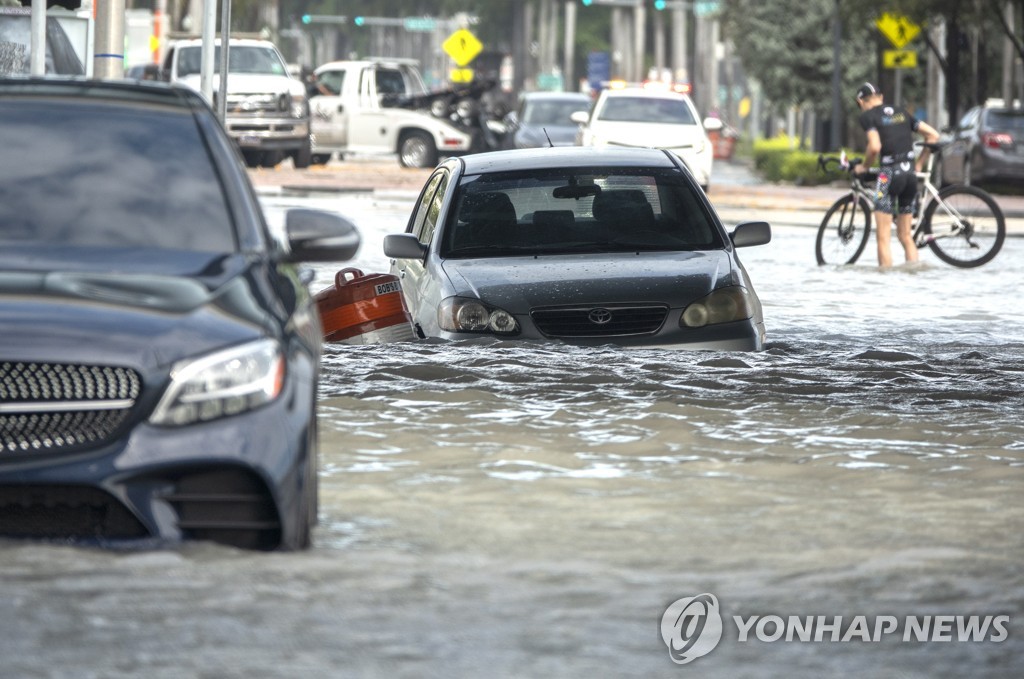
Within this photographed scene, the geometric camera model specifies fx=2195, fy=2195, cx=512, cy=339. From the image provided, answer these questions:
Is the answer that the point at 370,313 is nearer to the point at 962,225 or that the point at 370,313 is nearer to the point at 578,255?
the point at 578,255

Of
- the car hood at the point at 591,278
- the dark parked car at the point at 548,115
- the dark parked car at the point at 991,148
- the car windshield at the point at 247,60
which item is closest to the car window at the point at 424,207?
the car hood at the point at 591,278

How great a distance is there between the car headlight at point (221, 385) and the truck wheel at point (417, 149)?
34360 millimetres

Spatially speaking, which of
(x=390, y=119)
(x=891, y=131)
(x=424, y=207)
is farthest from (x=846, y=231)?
(x=390, y=119)

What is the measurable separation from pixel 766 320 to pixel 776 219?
1350 centimetres

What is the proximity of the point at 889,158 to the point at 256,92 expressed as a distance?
18707mm

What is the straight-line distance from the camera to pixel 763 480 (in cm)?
805

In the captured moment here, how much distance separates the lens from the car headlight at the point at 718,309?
10531 millimetres

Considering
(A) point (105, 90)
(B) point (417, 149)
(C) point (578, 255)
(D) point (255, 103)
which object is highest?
(A) point (105, 90)

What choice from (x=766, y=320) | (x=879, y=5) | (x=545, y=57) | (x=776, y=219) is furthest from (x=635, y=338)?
(x=545, y=57)

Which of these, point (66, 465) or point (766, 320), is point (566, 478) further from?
point (766, 320)

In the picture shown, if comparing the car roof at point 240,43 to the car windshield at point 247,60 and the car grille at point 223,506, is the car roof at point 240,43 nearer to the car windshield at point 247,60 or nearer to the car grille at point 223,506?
the car windshield at point 247,60

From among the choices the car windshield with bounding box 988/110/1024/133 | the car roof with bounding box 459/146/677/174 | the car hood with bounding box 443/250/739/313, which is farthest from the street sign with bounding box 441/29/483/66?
the car hood with bounding box 443/250/739/313

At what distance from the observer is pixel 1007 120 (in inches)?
1401

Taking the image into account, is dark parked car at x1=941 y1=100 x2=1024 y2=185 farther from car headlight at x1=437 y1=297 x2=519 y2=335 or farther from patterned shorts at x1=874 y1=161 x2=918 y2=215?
car headlight at x1=437 y1=297 x2=519 y2=335
